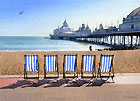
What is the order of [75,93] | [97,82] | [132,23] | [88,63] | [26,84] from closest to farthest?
[75,93]
[26,84]
[97,82]
[88,63]
[132,23]

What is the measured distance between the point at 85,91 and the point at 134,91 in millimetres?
1350

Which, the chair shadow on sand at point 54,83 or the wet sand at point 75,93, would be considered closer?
the wet sand at point 75,93

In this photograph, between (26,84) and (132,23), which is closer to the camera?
(26,84)

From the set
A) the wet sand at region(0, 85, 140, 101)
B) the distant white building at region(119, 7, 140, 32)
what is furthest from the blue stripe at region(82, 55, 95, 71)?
the distant white building at region(119, 7, 140, 32)

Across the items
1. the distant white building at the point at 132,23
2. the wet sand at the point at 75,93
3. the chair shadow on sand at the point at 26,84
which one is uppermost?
the distant white building at the point at 132,23

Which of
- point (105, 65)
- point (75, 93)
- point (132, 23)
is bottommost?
point (75, 93)

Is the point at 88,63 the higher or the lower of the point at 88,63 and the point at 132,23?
the lower

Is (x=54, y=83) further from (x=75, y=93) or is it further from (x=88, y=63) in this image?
(x=88, y=63)

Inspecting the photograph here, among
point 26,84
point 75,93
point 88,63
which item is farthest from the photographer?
point 88,63

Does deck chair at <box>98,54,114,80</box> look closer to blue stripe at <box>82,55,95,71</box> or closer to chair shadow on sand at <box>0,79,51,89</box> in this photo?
blue stripe at <box>82,55,95,71</box>

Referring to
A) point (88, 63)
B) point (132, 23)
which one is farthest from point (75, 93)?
point (132, 23)

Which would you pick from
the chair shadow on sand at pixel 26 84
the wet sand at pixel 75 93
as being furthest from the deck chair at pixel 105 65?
the chair shadow on sand at pixel 26 84

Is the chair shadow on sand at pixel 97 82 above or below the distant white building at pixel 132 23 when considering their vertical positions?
below

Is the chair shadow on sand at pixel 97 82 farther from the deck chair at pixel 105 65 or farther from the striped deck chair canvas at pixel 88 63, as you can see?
the striped deck chair canvas at pixel 88 63
